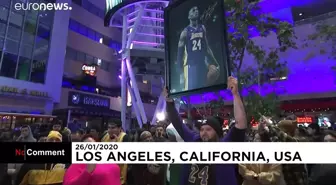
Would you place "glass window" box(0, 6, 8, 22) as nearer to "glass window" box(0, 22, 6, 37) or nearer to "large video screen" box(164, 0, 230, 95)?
"glass window" box(0, 22, 6, 37)

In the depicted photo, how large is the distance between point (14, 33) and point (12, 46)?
2.58 feet

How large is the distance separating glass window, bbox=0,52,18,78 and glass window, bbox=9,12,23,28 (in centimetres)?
185

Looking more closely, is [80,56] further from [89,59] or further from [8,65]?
[8,65]

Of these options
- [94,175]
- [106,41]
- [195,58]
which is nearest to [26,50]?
[106,41]

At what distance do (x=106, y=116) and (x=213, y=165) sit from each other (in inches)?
770

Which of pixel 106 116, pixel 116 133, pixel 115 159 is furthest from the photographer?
pixel 106 116

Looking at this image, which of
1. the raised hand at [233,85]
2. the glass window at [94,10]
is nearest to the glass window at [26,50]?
the glass window at [94,10]

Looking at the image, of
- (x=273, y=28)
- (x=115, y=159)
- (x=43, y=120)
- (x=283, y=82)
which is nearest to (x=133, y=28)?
(x=43, y=120)

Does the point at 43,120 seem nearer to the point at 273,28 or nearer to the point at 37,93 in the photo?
the point at 37,93

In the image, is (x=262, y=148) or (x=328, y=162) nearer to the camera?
(x=328, y=162)

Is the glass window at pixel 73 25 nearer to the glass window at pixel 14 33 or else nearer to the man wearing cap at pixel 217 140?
the glass window at pixel 14 33

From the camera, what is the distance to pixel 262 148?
2.65 m

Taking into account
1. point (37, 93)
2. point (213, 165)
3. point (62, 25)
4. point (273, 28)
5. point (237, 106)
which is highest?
point (62, 25)

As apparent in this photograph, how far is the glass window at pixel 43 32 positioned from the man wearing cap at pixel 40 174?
52.0ft
